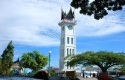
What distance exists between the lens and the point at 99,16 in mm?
11844

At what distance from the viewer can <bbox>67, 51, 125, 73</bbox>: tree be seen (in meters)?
78.1

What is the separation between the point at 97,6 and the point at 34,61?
2890 inches

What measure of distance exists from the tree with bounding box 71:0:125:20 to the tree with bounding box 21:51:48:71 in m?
72.4

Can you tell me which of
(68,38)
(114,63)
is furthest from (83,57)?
(68,38)

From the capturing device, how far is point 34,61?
84.5 meters

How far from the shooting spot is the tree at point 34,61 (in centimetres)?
8419

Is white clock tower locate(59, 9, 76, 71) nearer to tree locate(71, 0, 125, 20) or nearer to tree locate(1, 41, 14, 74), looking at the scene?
tree locate(1, 41, 14, 74)

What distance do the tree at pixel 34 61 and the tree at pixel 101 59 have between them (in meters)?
6.71

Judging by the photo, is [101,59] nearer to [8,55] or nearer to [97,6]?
[8,55]

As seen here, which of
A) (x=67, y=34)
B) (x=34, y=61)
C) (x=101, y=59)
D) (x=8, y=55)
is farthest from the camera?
(x=67, y=34)

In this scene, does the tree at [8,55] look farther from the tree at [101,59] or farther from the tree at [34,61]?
the tree at [101,59]

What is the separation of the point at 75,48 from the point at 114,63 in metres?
76.1

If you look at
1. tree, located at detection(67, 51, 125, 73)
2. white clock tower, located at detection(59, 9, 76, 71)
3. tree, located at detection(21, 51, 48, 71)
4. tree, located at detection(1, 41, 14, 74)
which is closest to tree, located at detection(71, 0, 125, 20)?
tree, located at detection(1, 41, 14, 74)

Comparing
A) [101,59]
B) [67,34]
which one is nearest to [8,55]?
[101,59]
